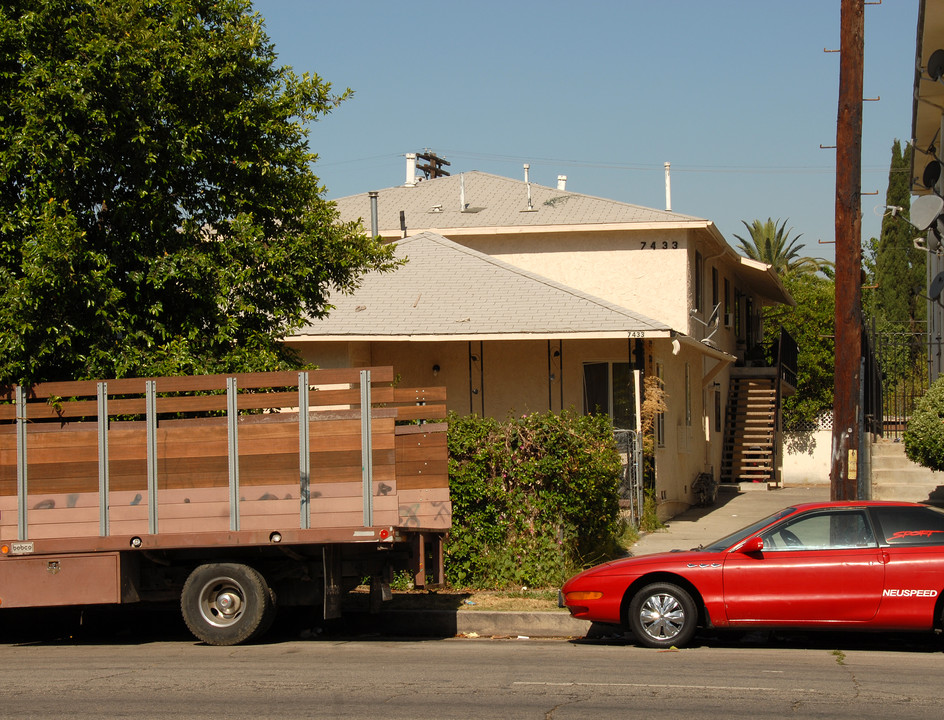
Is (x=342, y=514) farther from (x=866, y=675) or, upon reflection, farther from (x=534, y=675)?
(x=866, y=675)

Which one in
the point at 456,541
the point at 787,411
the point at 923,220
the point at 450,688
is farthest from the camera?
the point at 787,411

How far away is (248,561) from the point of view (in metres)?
10.2

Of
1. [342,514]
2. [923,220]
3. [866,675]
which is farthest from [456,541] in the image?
[923,220]

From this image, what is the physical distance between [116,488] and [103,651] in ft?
5.26

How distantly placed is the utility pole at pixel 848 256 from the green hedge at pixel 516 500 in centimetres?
327

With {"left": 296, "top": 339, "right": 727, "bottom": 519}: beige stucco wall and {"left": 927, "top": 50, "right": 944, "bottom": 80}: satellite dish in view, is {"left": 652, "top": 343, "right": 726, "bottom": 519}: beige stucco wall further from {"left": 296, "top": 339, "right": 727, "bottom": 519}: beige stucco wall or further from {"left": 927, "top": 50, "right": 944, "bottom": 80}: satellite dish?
{"left": 927, "top": 50, "right": 944, "bottom": 80}: satellite dish

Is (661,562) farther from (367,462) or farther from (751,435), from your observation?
(751,435)

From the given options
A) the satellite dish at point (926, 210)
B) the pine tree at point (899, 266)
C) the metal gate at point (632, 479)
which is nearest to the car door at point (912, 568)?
the satellite dish at point (926, 210)

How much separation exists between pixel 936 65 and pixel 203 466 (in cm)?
1704

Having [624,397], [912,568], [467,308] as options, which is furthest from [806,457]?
[912,568]

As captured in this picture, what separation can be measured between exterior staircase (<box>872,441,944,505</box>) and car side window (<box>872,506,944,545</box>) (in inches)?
512

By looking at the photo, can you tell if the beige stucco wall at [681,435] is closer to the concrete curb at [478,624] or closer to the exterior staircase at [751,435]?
the exterior staircase at [751,435]

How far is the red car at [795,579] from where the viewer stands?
30.2ft

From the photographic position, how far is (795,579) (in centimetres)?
939
